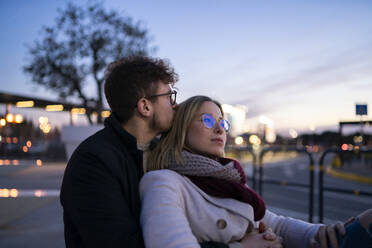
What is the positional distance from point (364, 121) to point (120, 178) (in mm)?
5503

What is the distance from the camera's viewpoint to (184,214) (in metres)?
1.50

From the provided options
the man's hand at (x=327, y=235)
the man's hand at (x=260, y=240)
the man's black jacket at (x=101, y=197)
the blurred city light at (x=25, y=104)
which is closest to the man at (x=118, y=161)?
the man's black jacket at (x=101, y=197)

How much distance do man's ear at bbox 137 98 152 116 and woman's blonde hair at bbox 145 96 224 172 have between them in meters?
0.18

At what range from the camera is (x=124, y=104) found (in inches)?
71.8

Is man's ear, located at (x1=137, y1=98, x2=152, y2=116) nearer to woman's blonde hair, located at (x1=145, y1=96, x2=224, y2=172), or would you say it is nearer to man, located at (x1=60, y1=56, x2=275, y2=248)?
man, located at (x1=60, y1=56, x2=275, y2=248)

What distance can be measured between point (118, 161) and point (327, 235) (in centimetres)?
125

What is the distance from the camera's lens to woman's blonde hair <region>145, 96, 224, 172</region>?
177 centimetres

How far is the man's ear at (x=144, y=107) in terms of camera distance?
1.85 metres

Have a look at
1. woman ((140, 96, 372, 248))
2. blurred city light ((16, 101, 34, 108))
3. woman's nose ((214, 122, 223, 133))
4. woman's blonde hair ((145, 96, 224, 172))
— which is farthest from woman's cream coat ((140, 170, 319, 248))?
blurred city light ((16, 101, 34, 108))

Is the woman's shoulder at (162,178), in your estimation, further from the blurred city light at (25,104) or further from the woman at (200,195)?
the blurred city light at (25,104)

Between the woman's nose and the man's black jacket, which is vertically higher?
the woman's nose

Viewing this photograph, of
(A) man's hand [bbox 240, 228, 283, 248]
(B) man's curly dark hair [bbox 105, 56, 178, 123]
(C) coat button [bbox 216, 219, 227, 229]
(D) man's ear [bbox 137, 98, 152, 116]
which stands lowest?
(A) man's hand [bbox 240, 228, 283, 248]

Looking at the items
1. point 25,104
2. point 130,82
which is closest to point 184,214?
point 130,82

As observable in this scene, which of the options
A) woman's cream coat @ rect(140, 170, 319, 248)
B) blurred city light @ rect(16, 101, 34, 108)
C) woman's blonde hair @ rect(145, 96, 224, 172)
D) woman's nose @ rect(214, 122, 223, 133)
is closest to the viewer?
woman's cream coat @ rect(140, 170, 319, 248)
